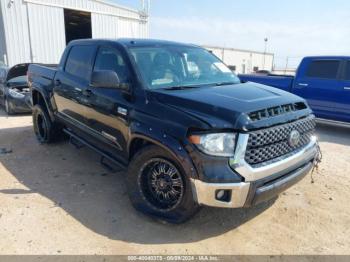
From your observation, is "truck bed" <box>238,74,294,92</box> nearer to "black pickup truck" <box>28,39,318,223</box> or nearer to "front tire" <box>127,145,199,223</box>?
"black pickup truck" <box>28,39,318,223</box>

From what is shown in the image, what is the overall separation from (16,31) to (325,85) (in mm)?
12617

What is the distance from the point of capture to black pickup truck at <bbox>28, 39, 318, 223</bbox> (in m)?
2.74

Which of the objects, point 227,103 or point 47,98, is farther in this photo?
point 47,98

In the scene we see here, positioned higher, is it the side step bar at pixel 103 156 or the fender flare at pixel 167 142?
the fender flare at pixel 167 142

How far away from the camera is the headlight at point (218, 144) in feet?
8.96

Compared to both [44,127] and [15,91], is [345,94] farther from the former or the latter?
[15,91]

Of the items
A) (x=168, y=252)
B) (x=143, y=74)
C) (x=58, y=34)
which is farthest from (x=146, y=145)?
(x=58, y=34)

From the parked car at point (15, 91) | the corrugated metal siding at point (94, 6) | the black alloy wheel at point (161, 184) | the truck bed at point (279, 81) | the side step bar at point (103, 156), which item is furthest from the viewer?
the corrugated metal siding at point (94, 6)

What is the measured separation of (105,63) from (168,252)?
2.50 m

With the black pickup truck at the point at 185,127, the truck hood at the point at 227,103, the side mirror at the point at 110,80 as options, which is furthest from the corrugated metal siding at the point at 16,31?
the truck hood at the point at 227,103

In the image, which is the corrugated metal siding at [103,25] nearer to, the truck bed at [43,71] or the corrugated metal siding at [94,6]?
the corrugated metal siding at [94,6]

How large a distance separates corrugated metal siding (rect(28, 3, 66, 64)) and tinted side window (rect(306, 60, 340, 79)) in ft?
39.3

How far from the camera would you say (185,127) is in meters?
2.83

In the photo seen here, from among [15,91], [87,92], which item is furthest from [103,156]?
[15,91]
